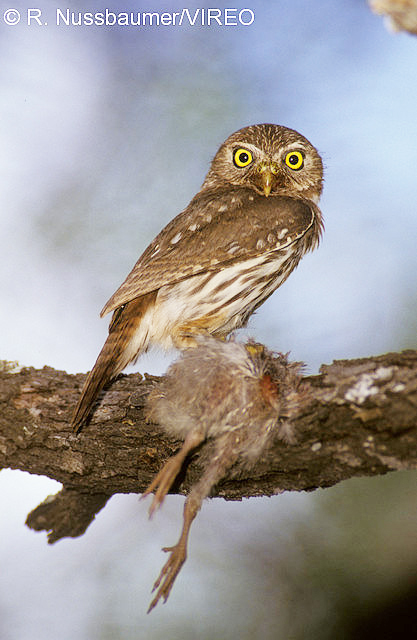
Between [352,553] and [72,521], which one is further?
[352,553]

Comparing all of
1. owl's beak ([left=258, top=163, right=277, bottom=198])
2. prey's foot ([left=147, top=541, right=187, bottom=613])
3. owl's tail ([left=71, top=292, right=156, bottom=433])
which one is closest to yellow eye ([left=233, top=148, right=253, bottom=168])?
owl's beak ([left=258, top=163, right=277, bottom=198])

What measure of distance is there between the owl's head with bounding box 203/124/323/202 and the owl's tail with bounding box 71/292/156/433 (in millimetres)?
1007

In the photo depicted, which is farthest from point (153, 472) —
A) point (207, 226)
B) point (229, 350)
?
point (207, 226)

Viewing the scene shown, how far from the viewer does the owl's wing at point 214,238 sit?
2.95 metres

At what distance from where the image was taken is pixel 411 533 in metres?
3.22

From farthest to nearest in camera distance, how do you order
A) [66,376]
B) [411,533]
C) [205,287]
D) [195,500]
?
[411,533]
[205,287]
[66,376]
[195,500]

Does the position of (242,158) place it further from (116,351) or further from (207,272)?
(116,351)

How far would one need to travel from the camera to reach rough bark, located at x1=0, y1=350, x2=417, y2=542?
1.95 m

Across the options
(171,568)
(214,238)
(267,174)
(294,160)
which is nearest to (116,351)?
(214,238)

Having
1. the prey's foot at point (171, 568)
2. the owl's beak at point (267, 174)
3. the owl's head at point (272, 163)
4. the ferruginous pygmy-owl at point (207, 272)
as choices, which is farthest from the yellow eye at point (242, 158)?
the prey's foot at point (171, 568)

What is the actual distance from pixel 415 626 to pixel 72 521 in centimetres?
168

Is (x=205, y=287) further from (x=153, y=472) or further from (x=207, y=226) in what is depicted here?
(x=153, y=472)

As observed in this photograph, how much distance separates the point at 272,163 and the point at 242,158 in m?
0.23

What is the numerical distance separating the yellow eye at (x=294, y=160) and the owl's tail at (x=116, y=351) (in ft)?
4.01
